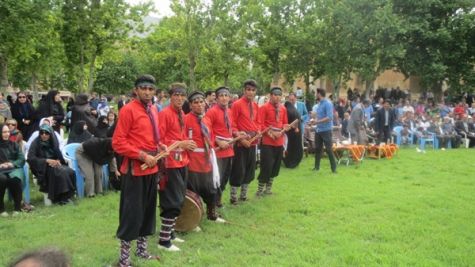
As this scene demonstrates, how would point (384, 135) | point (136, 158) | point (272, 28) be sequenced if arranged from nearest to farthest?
point (136, 158), point (384, 135), point (272, 28)

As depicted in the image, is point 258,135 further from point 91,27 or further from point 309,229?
point 91,27

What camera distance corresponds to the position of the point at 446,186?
1001cm

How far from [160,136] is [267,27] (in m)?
19.9

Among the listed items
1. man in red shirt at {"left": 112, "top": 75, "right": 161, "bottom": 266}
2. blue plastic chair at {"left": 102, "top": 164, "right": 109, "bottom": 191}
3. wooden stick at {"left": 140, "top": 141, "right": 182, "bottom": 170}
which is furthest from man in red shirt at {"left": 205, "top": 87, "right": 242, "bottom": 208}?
blue plastic chair at {"left": 102, "top": 164, "right": 109, "bottom": 191}

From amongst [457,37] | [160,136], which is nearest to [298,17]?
[457,37]

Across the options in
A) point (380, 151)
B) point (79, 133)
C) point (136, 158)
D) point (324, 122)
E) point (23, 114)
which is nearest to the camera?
point (136, 158)

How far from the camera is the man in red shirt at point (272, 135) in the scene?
8.55m

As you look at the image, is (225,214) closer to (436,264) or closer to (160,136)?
(160,136)

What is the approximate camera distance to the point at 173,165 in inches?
220

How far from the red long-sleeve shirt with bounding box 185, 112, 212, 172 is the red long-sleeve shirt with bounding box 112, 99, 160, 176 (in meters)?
1.56

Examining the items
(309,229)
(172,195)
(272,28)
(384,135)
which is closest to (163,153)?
(172,195)

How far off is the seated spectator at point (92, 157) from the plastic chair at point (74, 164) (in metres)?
0.09

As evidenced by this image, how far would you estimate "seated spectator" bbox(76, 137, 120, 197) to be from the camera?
8.70 metres

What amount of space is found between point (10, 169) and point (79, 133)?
1907 millimetres
